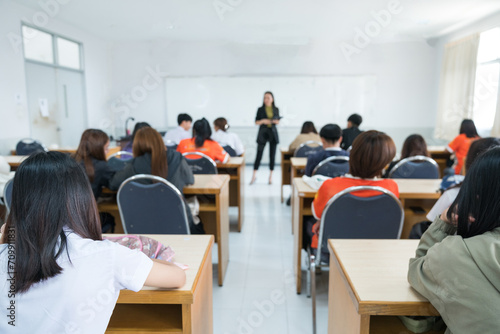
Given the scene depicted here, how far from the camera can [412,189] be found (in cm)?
234

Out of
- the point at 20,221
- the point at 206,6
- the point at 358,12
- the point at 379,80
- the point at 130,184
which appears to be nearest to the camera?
the point at 20,221

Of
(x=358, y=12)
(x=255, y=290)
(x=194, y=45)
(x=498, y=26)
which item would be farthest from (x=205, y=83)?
(x=255, y=290)

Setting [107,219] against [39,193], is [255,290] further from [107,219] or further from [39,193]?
[39,193]

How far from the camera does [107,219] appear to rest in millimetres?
2537

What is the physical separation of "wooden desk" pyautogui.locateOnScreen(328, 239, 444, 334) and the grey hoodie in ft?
0.29

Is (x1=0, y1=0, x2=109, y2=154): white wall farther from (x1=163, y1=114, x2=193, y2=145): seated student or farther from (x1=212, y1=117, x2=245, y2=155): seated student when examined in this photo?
(x1=212, y1=117, x2=245, y2=155): seated student

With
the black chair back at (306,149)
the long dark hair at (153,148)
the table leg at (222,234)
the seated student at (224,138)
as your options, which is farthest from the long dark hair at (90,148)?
the black chair back at (306,149)

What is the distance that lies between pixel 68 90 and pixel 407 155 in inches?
218

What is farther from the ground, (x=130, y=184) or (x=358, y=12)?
(x=358, y=12)

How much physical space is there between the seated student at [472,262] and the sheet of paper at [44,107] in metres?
5.96

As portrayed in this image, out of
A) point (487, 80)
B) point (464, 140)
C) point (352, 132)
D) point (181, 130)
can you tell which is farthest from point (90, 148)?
point (487, 80)

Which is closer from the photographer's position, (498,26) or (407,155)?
(407,155)

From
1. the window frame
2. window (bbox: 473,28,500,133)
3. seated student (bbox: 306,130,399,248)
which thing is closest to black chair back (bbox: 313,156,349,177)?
seated student (bbox: 306,130,399,248)

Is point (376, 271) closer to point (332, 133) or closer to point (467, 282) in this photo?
point (467, 282)
